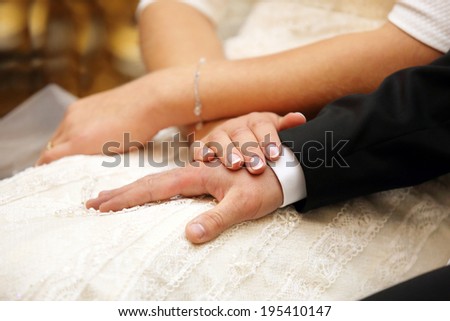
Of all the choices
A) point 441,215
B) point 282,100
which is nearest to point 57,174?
point 282,100

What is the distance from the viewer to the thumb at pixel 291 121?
773 millimetres

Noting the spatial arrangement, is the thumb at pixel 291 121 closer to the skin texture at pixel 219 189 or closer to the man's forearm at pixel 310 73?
the skin texture at pixel 219 189

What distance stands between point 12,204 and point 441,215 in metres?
0.60

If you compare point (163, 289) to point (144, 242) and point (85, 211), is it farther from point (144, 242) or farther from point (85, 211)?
point (85, 211)

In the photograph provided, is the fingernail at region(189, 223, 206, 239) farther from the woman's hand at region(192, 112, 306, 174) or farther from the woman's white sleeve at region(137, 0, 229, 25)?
the woman's white sleeve at region(137, 0, 229, 25)

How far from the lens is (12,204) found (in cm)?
75

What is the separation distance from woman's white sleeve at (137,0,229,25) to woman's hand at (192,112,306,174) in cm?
52

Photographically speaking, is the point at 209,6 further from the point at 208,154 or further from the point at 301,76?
the point at 208,154

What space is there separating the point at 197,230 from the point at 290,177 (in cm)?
15

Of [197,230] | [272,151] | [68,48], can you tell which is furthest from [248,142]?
[68,48]

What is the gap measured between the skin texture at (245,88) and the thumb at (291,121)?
120 millimetres

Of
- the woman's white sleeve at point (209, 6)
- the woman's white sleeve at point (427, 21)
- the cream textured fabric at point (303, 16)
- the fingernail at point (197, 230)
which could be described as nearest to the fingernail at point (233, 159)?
the fingernail at point (197, 230)

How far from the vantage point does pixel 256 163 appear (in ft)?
2.30

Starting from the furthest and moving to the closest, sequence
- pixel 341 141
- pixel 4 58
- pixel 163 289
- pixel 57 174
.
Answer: pixel 4 58, pixel 57 174, pixel 341 141, pixel 163 289
